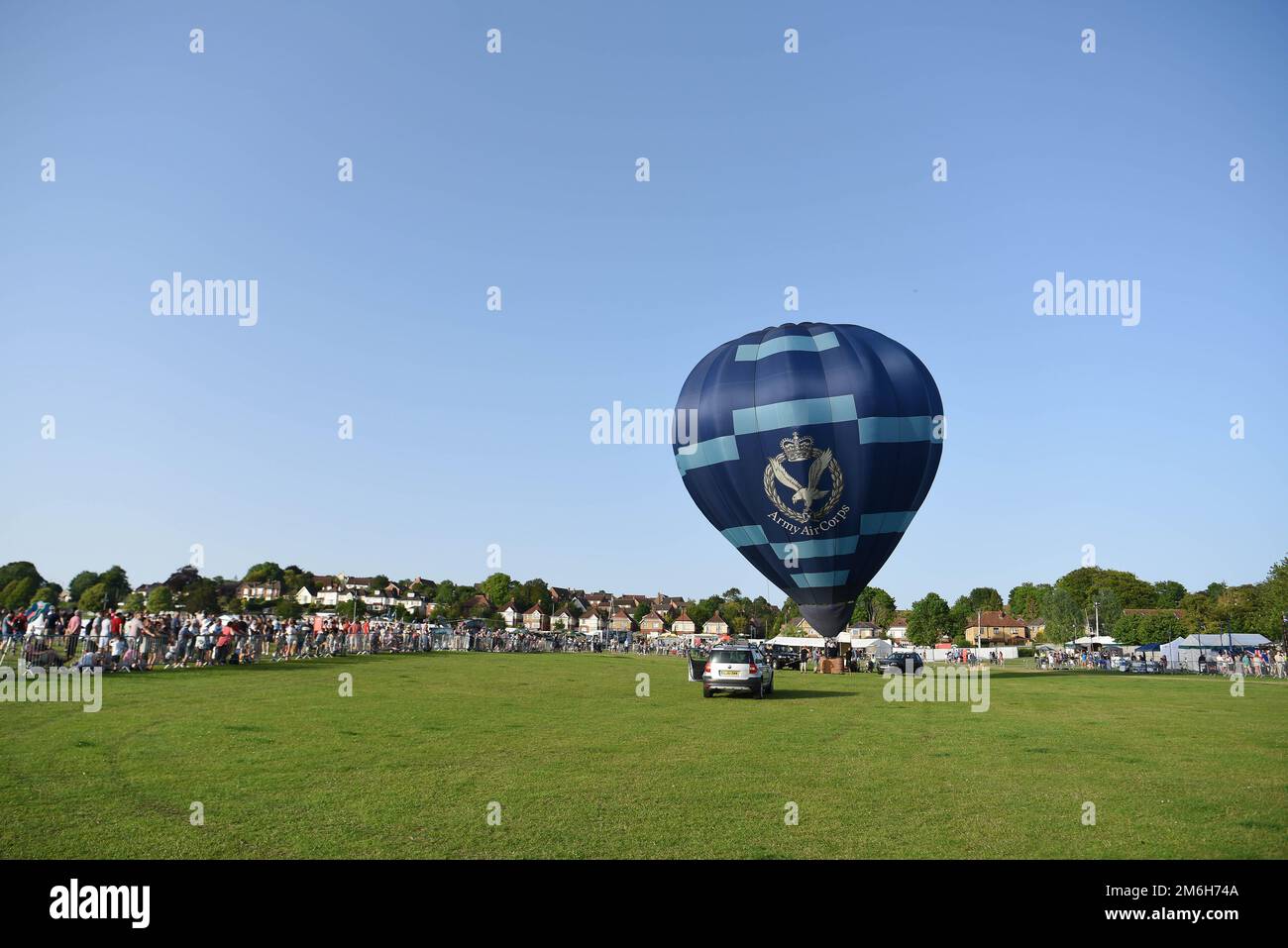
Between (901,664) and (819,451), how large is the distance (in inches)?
654

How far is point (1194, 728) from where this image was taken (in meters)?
21.0

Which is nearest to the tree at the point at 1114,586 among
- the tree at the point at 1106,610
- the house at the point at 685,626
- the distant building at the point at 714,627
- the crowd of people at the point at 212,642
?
the tree at the point at 1106,610

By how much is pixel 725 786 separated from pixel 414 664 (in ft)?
111

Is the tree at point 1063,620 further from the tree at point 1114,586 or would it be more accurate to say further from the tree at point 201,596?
the tree at point 201,596

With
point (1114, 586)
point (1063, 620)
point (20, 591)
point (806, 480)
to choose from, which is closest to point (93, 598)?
point (20, 591)

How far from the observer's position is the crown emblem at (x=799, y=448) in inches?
1491

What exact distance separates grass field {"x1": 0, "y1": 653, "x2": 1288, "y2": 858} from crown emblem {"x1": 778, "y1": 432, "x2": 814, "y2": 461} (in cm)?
1594

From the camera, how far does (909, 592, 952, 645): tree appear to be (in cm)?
16038

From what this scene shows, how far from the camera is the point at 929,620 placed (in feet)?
531

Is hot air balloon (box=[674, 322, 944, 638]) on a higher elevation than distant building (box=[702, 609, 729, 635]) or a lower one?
higher

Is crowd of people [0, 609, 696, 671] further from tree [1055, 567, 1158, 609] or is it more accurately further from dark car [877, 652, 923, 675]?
tree [1055, 567, 1158, 609]

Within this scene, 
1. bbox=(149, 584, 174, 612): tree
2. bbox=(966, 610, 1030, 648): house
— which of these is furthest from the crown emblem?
bbox=(966, 610, 1030, 648): house

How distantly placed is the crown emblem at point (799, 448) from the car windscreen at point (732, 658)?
11.9m
